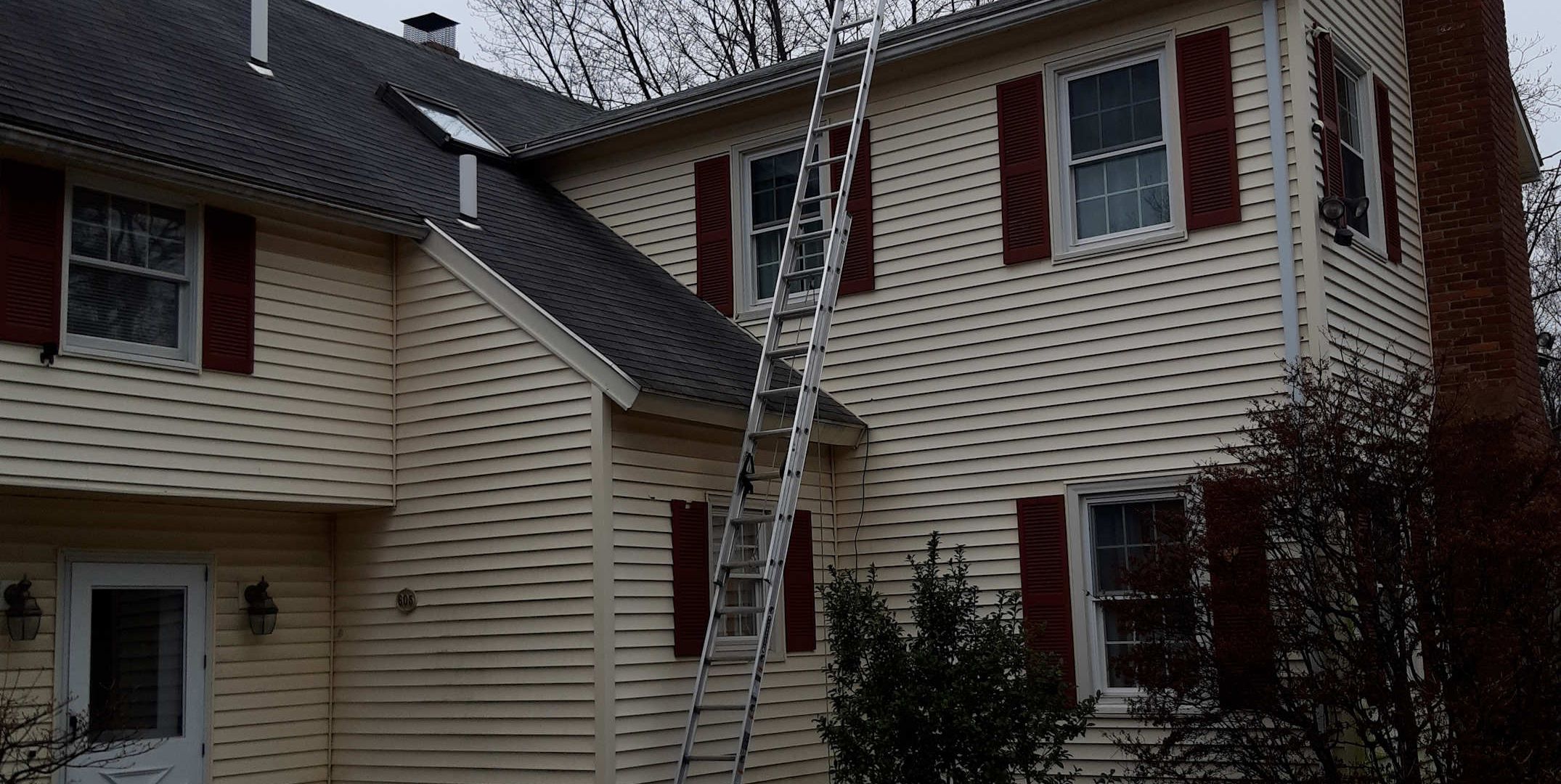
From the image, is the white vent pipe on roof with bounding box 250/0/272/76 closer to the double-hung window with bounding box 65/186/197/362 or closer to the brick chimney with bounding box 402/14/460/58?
the double-hung window with bounding box 65/186/197/362

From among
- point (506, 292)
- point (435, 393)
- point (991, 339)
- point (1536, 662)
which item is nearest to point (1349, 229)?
point (991, 339)

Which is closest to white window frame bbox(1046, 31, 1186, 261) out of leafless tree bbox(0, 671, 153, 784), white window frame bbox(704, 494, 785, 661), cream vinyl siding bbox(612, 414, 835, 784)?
cream vinyl siding bbox(612, 414, 835, 784)

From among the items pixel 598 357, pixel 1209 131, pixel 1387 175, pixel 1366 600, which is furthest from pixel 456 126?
pixel 1366 600

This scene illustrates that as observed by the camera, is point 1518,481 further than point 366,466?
No

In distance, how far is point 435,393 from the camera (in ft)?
34.7

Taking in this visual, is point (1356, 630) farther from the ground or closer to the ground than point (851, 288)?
closer to the ground

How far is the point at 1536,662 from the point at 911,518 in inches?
183

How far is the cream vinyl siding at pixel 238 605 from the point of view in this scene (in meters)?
9.16

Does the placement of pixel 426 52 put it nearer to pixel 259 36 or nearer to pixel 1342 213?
pixel 259 36

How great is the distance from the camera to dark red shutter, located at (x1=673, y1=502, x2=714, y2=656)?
10008 mm

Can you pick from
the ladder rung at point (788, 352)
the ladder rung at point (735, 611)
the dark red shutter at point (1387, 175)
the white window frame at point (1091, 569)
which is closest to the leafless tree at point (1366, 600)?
the white window frame at point (1091, 569)

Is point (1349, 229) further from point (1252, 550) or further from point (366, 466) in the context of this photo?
point (366, 466)

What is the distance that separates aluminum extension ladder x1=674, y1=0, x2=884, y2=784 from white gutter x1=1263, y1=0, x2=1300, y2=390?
2.73 metres

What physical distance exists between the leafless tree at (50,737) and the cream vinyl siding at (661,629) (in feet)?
9.92
